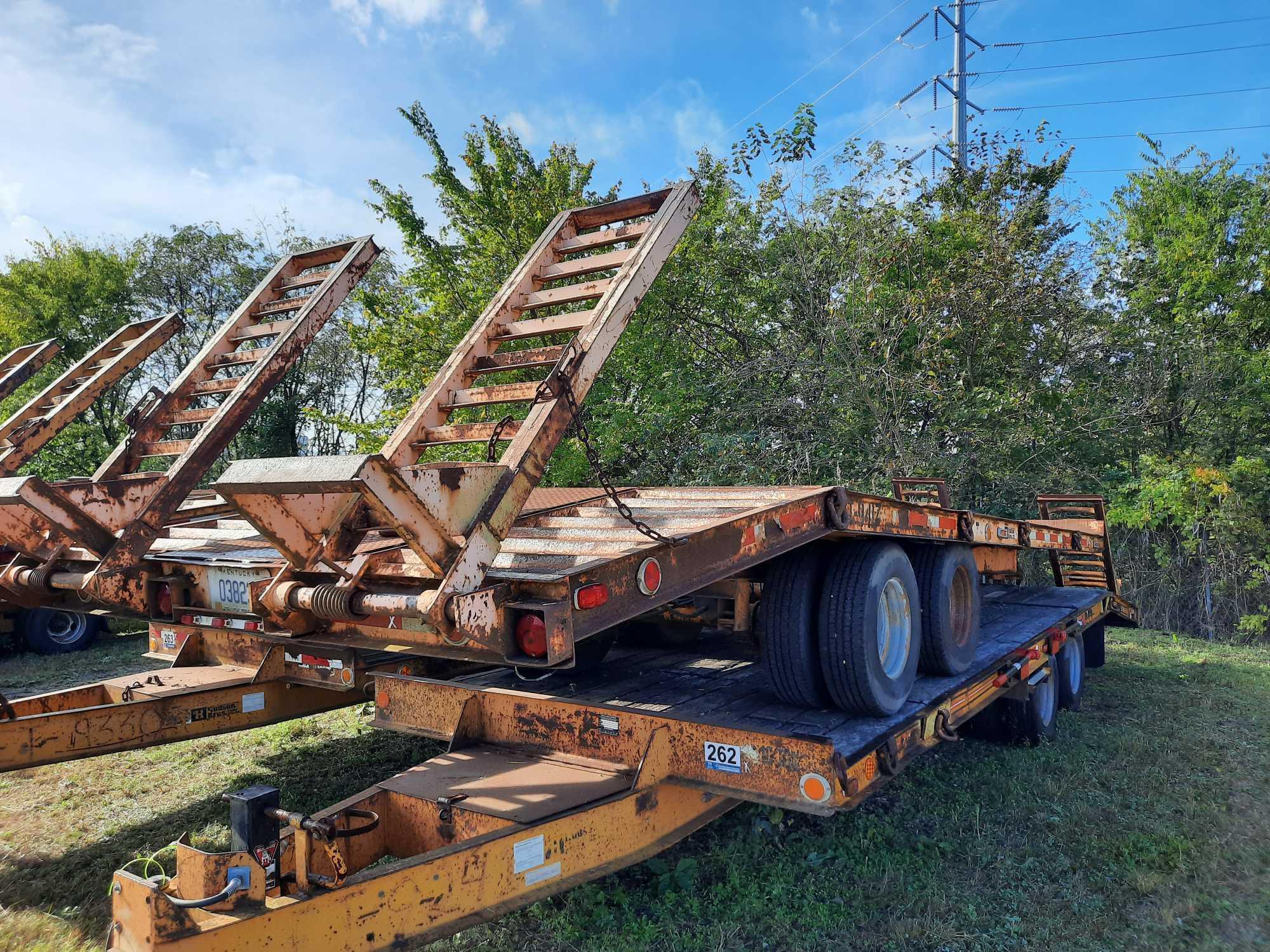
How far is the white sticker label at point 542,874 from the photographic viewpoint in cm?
276

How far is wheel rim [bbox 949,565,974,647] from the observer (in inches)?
202

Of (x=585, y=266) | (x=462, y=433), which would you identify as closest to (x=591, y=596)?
(x=462, y=433)

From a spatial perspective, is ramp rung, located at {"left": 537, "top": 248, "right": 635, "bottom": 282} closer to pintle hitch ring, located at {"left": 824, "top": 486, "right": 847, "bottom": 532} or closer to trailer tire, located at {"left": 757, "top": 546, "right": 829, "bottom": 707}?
pintle hitch ring, located at {"left": 824, "top": 486, "right": 847, "bottom": 532}

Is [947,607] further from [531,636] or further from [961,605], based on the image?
[531,636]

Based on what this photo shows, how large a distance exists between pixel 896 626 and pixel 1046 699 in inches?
101

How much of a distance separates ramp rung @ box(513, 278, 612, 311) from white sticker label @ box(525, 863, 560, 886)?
2.32m

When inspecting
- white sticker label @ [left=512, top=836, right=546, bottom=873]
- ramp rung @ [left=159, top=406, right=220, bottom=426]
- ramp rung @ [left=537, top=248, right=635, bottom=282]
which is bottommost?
white sticker label @ [left=512, top=836, right=546, bottom=873]

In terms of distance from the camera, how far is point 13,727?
13.4 feet

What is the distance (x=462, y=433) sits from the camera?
3578 mm

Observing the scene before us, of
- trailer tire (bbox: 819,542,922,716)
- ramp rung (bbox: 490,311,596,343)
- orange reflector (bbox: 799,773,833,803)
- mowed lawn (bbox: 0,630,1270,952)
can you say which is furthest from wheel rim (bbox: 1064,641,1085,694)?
ramp rung (bbox: 490,311,596,343)

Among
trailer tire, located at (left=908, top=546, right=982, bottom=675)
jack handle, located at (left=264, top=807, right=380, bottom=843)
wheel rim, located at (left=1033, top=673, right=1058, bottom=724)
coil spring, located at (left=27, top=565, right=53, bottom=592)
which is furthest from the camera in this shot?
wheel rim, located at (left=1033, top=673, right=1058, bottom=724)

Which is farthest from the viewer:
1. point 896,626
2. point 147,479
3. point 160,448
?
point 160,448

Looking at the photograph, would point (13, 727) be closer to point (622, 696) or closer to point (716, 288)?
point (622, 696)

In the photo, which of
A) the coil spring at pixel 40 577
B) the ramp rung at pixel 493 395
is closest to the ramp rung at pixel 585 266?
the ramp rung at pixel 493 395
